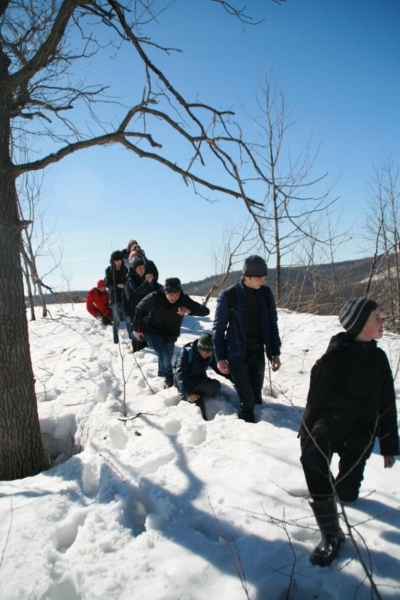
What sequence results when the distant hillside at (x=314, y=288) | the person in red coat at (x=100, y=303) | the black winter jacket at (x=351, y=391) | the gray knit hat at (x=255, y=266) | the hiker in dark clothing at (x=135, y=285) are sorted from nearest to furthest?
the black winter jacket at (x=351, y=391)
the gray knit hat at (x=255, y=266)
the hiker in dark clothing at (x=135, y=285)
the person in red coat at (x=100, y=303)
the distant hillside at (x=314, y=288)

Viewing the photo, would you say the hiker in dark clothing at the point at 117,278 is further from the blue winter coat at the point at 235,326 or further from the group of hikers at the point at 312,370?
the blue winter coat at the point at 235,326

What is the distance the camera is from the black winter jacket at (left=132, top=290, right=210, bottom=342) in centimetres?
509

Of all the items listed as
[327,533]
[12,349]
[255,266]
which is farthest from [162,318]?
[327,533]

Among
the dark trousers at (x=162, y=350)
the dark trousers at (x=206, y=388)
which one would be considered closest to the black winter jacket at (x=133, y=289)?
the dark trousers at (x=162, y=350)

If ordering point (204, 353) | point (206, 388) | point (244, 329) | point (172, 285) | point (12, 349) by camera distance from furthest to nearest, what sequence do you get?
point (172, 285) → point (204, 353) → point (206, 388) → point (244, 329) → point (12, 349)

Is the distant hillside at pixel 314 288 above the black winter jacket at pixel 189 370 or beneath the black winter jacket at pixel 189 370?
above

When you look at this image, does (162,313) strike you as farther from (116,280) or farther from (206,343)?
(116,280)

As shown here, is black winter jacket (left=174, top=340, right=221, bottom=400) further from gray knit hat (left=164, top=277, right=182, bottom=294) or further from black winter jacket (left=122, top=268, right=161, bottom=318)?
black winter jacket (left=122, top=268, right=161, bottom=318)

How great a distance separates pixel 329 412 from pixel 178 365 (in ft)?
8.34

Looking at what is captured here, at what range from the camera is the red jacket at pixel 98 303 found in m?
9.12

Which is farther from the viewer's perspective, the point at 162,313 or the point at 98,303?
the point at 98,303

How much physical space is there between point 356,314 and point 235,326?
1.76m

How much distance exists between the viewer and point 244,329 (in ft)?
12.0

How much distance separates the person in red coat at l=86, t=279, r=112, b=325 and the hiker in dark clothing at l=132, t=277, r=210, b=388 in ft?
13.5
